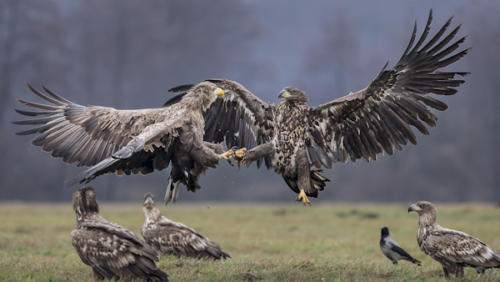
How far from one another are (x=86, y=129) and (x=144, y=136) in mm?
1698

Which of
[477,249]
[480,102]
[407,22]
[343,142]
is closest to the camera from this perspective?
[477,249]

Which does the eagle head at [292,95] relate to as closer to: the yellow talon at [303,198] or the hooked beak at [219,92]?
the hooked beak at [219,92]

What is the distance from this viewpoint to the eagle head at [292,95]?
844 centimetres

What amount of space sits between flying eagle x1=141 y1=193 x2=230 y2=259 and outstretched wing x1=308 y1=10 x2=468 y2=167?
81.1 inches

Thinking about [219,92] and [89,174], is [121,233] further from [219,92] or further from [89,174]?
[219,92]

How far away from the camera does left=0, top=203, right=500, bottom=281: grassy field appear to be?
7.92 m

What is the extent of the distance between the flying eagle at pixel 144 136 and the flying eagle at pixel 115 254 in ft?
2.61

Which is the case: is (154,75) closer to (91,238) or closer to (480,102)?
(480,102)

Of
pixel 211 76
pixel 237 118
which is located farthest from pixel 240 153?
pixel 211 76

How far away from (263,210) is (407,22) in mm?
33927

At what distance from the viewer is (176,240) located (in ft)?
30.6

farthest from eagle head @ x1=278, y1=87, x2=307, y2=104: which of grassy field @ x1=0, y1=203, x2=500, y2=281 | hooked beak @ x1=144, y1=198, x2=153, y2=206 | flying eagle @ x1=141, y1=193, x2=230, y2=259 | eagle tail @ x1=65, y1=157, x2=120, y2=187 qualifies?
hooked beak @ x1=144, y1=198, x2=153, y2=206

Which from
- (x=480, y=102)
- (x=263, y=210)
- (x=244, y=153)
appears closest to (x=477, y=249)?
(x=244, y=153)

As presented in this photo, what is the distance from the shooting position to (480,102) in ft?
133
